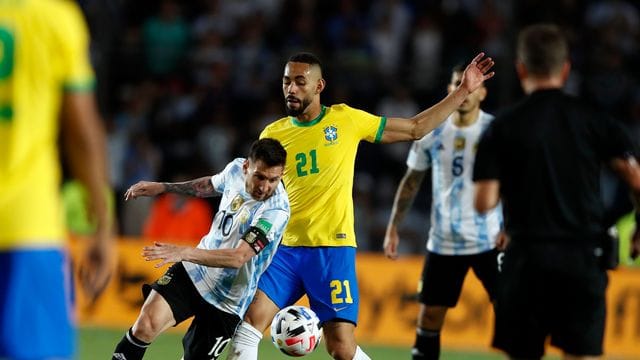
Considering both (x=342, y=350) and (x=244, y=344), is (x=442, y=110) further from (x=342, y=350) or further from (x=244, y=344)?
(x=244, y=344)

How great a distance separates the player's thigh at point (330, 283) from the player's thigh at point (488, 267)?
4.79 ft

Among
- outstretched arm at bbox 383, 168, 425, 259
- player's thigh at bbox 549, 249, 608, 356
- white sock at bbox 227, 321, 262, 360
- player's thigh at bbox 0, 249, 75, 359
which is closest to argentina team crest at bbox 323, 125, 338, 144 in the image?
white sock at bbox 227, 321, 262, 360

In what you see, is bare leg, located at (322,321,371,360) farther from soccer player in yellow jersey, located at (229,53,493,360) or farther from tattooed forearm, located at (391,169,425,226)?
tattooed forearm, located at (391,169,425,226)

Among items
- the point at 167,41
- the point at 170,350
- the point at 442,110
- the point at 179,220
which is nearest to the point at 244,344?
the point at 442,110

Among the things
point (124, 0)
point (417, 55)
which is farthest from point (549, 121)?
point (124, 0)

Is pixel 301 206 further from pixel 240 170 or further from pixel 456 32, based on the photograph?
pixel 456 32

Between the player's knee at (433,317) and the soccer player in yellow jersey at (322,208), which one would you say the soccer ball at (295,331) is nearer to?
the soccer player in yellow jersey at (322,208)

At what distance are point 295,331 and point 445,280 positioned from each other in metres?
1.84

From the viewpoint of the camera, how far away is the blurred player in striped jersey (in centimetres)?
880

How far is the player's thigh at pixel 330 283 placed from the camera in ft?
24.9

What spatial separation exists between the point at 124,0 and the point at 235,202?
1008cm

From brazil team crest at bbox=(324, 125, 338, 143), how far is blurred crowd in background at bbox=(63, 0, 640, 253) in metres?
6.69

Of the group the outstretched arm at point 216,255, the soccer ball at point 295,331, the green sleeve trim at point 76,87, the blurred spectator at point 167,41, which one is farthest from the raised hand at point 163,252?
the blurred spectator at point 167,41

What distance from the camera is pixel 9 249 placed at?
416 cm
